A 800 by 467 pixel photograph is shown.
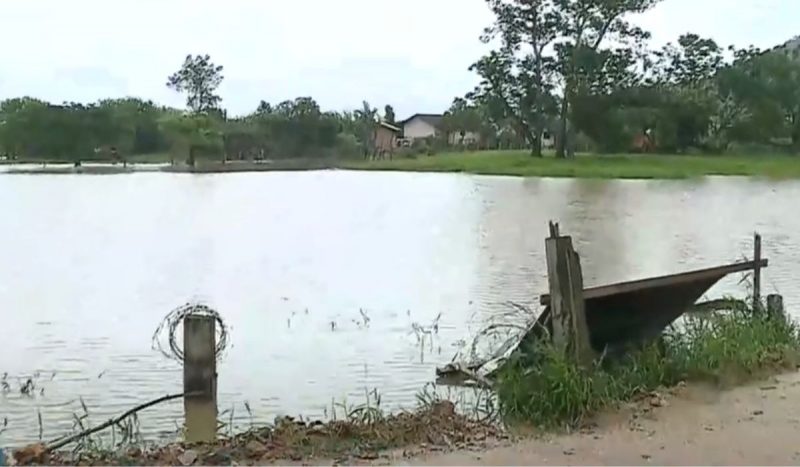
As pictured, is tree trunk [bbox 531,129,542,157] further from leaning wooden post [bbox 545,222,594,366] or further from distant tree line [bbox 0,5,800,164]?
leaning wooden post [bbox 545,222,594,366]

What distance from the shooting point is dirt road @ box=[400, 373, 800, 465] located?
16.4 feet

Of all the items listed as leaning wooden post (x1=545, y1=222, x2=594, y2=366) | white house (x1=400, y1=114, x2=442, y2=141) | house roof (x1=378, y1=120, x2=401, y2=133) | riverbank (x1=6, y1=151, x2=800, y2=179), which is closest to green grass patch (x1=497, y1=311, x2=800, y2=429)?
leaning wooden post (x1=545, y1=222, x2=594, y2=366)

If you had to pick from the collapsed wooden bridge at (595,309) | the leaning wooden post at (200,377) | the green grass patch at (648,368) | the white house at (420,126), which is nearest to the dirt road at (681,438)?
the green grass patch at (648,368)

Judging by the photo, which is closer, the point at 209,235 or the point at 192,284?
the point at 192,284

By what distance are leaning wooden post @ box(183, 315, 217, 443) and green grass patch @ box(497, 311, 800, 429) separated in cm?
174

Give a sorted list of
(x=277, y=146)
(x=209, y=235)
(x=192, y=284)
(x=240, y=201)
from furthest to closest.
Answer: (x=277, y=146), (x=240, y=201), (x=209, y=235), (x=192, y=284)

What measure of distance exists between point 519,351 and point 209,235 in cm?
1393

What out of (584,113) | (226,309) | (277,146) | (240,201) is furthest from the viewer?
(277,146)

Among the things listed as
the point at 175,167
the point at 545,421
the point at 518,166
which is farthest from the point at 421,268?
the point at 175,167

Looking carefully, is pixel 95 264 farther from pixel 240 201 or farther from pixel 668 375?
pixel 240 201

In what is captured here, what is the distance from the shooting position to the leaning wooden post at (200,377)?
6.68 metres

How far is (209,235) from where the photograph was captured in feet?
66.0

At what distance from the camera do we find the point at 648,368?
6.88m

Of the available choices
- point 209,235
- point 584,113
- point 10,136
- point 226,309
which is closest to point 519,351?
point 226,309
